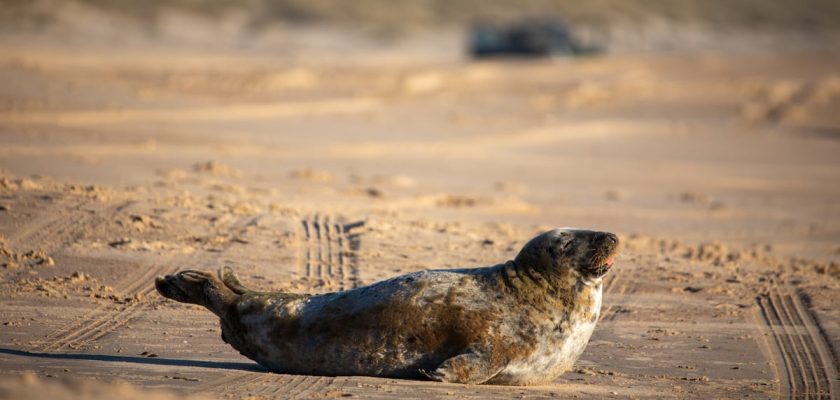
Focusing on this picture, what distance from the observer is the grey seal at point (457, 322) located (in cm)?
640

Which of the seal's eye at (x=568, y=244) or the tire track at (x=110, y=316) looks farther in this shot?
the tire track at (x=110, y=316)

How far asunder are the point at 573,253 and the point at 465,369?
2.84ft

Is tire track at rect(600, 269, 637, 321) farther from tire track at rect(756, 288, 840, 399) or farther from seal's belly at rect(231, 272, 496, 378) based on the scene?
seal's belly at rect(231, 272, 496, 378)

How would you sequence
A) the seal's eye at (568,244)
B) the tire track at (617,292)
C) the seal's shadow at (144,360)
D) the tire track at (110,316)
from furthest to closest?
the tire track at (617,292) < the tire track at (110,316) < the seal's shadow at (144,360) < the seal's eye at (568,244)

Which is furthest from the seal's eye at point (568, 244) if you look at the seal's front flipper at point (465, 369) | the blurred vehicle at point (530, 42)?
the blurred vehicle at point (530, 42)

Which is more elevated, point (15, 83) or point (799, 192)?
point (15, 83)

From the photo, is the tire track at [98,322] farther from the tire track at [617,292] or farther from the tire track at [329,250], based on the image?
the tire track at [617,292]

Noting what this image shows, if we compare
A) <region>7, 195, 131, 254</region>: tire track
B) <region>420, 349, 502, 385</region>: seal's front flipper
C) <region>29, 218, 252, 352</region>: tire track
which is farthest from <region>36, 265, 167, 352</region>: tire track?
<region>420, 349, 502, 385</region>: seal's front flipper

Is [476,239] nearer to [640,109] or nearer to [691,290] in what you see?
[691,290]

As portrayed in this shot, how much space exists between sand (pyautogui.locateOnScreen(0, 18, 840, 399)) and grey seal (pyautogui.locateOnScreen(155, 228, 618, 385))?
0.11 m

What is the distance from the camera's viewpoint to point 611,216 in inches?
568

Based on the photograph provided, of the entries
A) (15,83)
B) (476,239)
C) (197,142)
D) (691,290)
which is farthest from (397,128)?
(691,290)

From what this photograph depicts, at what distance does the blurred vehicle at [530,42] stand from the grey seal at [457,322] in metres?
33.1

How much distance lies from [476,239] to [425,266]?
1.33 meters
